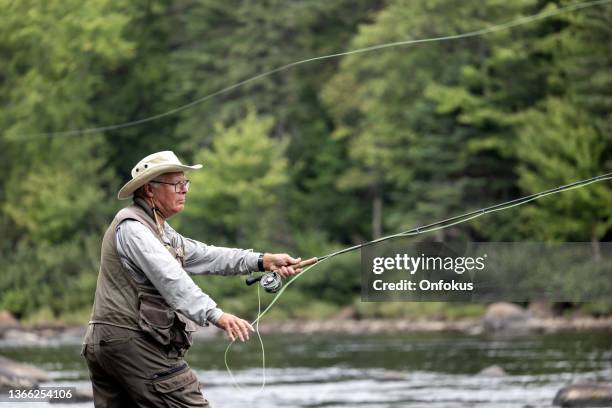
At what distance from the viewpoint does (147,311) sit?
5734 millimetres

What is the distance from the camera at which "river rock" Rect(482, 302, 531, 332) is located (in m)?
29.7

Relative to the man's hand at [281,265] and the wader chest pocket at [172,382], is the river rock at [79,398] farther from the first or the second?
the wader chest pocket at [172,382]

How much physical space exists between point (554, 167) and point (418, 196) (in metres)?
6.52

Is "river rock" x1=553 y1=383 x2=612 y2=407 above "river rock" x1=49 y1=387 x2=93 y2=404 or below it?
below

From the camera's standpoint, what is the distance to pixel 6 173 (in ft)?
143

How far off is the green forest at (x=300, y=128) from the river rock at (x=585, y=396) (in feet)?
64.7

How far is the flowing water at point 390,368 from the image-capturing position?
14977mm

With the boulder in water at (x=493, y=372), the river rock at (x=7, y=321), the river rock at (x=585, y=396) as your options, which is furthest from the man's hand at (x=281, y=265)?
the river rock at (x=7, y=321)

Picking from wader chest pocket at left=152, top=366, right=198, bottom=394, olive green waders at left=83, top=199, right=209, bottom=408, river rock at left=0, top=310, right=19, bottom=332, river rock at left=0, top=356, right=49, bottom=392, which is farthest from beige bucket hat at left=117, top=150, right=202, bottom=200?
river rock at left=0, top=310, right=19, bottom=332

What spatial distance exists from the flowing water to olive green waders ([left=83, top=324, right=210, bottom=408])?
26.5 ft

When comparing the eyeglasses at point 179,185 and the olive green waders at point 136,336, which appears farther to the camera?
the eyeglasses at point 179,185

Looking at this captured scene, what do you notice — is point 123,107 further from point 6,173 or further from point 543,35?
point 543,35

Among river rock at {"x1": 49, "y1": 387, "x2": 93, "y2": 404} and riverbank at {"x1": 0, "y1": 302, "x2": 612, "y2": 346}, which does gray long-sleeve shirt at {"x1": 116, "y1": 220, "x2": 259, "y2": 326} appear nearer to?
river rock at {"x1": 49, "y1": 387, "x2": 93, "y2": 404}

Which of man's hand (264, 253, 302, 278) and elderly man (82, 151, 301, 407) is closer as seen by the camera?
elderly man (82, 151, 301, 407)
